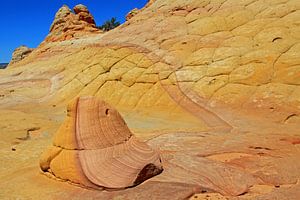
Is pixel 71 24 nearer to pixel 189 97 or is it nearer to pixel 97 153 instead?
pixel 189 97

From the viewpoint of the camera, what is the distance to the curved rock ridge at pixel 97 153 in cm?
378

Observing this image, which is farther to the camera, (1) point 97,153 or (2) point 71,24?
(2) point 71,24

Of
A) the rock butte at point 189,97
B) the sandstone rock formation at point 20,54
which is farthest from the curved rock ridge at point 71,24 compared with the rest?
the rock butte at point 189,97

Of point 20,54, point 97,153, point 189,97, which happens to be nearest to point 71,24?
point 20,54

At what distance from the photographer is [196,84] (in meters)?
8.62

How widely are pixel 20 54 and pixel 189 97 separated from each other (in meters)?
18.6

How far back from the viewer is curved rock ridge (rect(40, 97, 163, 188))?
3.78m

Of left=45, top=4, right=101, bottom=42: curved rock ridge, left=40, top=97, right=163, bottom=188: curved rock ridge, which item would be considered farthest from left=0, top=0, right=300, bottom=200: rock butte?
left=45, top=4, right=101, bottom=42: curved rock ridge

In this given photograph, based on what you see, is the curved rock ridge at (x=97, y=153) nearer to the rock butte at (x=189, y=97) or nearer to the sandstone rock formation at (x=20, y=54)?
the rock butte at (x=189, y=97)

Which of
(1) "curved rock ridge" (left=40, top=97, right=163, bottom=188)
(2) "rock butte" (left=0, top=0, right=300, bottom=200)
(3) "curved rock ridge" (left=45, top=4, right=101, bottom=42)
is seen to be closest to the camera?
(1) "curved rock ridge" (left=40, top=97, right=163, bottom=188)

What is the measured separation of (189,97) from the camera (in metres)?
8.30

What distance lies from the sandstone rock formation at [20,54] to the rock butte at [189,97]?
10.1 m

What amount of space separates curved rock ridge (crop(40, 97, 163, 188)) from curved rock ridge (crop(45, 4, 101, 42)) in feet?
54.2

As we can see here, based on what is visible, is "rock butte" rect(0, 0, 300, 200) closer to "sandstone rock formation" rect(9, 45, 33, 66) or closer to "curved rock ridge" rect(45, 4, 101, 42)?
"curved rock ridge" rect(45, 4, 101, 42)
